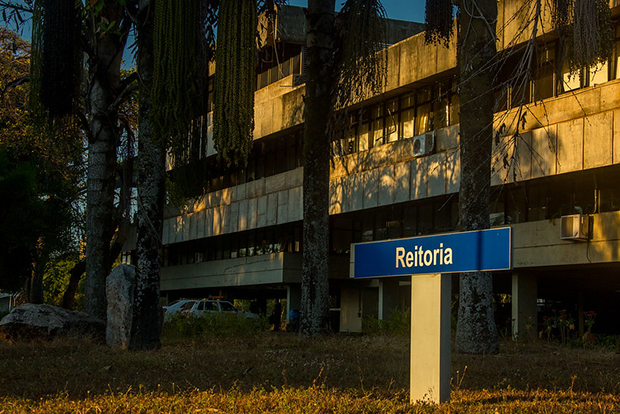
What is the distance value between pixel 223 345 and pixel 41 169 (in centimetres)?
1589

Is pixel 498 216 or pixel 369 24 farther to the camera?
pixel 498 216

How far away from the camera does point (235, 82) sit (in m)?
11.4

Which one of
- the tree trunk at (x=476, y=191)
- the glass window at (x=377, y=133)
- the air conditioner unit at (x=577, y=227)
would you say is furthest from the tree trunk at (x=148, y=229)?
the glass window at (x=377, y=133)

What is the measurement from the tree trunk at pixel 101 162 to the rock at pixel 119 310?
173cm

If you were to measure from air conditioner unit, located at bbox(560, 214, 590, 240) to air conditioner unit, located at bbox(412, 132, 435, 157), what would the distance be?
5.88 meters

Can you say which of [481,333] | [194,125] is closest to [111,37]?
[194,125]

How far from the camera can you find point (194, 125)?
494 inches

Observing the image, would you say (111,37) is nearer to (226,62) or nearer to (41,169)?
(226,62)

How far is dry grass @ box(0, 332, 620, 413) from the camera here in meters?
6.97

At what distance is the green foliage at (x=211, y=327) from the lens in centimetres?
1811

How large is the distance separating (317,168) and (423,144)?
11865mm

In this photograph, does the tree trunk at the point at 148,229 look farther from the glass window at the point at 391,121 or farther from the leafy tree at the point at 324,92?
the glass window at the point at 391,121

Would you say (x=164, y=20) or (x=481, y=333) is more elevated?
(x=164, y=20)

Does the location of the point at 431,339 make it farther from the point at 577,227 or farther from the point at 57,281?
the point at 57,281
